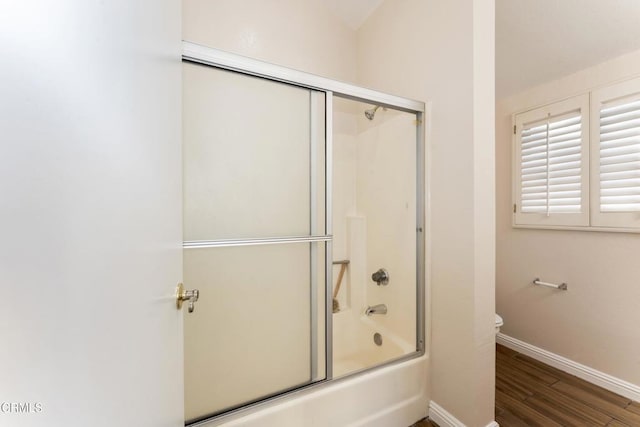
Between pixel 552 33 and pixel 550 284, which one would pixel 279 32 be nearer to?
pixel 552 33

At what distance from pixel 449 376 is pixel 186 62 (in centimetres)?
199

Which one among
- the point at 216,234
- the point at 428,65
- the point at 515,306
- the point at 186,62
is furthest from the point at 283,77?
the point at 515,306

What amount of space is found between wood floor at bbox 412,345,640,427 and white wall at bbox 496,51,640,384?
0.19 metres

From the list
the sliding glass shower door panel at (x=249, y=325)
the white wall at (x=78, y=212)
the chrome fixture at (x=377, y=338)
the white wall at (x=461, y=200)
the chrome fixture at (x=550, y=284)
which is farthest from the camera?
the chrome fixture at (x=550, y=284)

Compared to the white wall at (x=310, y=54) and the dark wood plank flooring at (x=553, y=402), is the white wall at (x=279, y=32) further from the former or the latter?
the dark wood plank flooring at (x=553, y=402)

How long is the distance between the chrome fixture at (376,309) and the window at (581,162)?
1459mm

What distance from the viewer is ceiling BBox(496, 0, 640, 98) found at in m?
1.53

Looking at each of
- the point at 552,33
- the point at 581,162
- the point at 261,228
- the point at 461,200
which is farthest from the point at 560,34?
the point at 261,228

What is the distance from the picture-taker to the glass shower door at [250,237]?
110 cm

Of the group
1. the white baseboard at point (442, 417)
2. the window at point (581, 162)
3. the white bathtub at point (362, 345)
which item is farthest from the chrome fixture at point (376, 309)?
the window at point (581, 162)

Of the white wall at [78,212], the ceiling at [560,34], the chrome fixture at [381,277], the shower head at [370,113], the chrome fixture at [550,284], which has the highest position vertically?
the ceiling at [560,34]

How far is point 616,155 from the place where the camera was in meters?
1.69

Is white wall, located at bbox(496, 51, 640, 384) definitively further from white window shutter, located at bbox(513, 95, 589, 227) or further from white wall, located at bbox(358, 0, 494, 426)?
white wall, located at bbox(358, 0, 494, 426)

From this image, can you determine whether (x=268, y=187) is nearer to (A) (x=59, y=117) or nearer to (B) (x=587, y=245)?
(A) (x=59, y=117)
